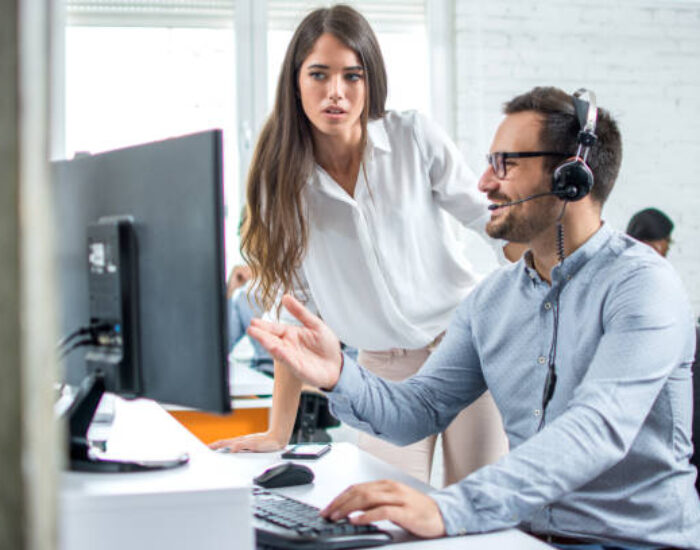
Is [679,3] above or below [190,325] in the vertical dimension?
above

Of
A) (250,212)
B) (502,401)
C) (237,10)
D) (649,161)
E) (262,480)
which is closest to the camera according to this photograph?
(262,480)

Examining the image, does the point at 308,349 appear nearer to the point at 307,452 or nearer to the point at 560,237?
the point at 307,452

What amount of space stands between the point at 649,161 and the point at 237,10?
7.78 ft

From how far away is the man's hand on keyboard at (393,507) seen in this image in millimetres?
904

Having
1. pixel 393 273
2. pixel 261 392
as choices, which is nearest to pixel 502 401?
pixel 393 273

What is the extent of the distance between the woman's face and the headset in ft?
1.83

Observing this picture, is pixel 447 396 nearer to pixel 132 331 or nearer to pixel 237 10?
pixel 132 331

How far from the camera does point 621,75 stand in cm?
455

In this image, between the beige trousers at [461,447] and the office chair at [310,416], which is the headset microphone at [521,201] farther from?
the office chair at [310,416]

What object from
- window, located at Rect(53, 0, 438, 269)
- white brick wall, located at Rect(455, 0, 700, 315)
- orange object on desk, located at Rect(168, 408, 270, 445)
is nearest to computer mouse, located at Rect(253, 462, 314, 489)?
orange object on desk, located at Rect(168, 408, 270, 445)

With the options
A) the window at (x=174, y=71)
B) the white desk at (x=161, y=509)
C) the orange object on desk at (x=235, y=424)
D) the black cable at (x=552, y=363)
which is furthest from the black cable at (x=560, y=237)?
the window at (x=174, y=71)

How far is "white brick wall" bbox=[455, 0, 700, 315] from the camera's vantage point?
14.5 ft

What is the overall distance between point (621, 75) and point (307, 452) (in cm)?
377

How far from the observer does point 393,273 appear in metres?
1.81
